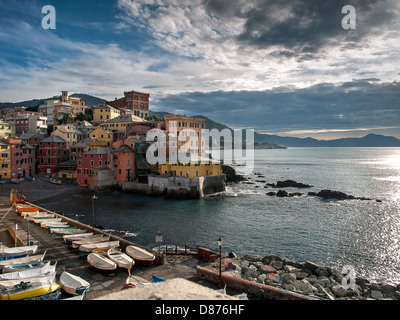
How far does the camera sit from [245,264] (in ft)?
81.2

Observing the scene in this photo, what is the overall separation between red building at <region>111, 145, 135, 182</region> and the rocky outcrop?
46.0 metres

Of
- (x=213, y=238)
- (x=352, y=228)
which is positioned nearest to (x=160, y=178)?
(x=213, y=238)

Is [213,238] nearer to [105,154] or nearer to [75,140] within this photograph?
[105,154]

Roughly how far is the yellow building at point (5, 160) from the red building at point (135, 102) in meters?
53.8

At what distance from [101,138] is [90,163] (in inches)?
523

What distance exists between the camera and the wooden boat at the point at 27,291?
14.4 metres

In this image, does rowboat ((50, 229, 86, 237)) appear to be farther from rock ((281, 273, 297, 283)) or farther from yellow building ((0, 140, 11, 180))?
yellow building ((0, 140, 11, 180))

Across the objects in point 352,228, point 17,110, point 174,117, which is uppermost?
point 17,110

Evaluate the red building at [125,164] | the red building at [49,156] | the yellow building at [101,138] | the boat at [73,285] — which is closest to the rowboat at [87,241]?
the boat at [73,285]

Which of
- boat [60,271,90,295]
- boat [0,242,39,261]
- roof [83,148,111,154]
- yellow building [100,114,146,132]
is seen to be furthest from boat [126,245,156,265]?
yellow building [100,114,146,132]

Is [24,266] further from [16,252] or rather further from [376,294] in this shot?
[376,294]

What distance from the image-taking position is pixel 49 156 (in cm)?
7600

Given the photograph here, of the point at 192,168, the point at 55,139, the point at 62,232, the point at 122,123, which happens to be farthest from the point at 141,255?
the point at 122,123

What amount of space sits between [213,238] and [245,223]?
869cm
